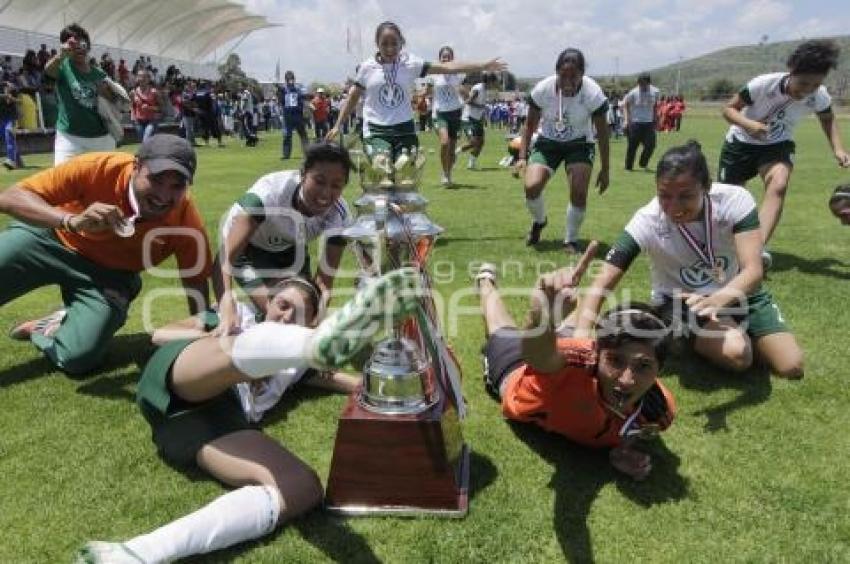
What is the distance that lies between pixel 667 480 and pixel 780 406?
1.07m

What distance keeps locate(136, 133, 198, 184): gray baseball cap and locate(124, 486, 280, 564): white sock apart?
1567 millimetres

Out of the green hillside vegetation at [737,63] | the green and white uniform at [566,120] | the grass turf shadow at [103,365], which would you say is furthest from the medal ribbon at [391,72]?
the green hillside vegetation at [737,63]

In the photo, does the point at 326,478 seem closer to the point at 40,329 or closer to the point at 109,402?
the point at 109,402

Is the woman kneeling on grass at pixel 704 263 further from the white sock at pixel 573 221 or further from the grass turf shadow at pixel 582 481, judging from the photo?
the white sock at pixel 573 221

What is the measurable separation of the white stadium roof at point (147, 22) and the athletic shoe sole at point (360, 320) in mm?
30239

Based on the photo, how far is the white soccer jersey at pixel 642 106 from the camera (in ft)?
→ 46.5

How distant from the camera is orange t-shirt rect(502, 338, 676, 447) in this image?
9.35 ft

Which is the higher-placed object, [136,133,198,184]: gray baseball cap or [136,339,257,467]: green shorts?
[136,133,198,184]: gray baseball cap

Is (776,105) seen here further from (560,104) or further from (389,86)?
(389,86)

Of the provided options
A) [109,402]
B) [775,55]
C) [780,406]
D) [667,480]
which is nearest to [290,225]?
[109,402]

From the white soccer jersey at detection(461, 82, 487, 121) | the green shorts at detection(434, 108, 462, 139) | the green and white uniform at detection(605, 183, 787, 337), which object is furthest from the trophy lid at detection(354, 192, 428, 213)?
the white soccer jersey at detection(461, 82, 487, 121)

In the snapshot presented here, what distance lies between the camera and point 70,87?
22.0 ft

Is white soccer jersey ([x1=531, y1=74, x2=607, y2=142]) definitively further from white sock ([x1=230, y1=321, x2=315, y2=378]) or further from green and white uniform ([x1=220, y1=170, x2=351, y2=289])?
white sock ([x1=230, y1=321, x2=315, y2=378])

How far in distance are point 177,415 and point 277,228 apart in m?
1.66
